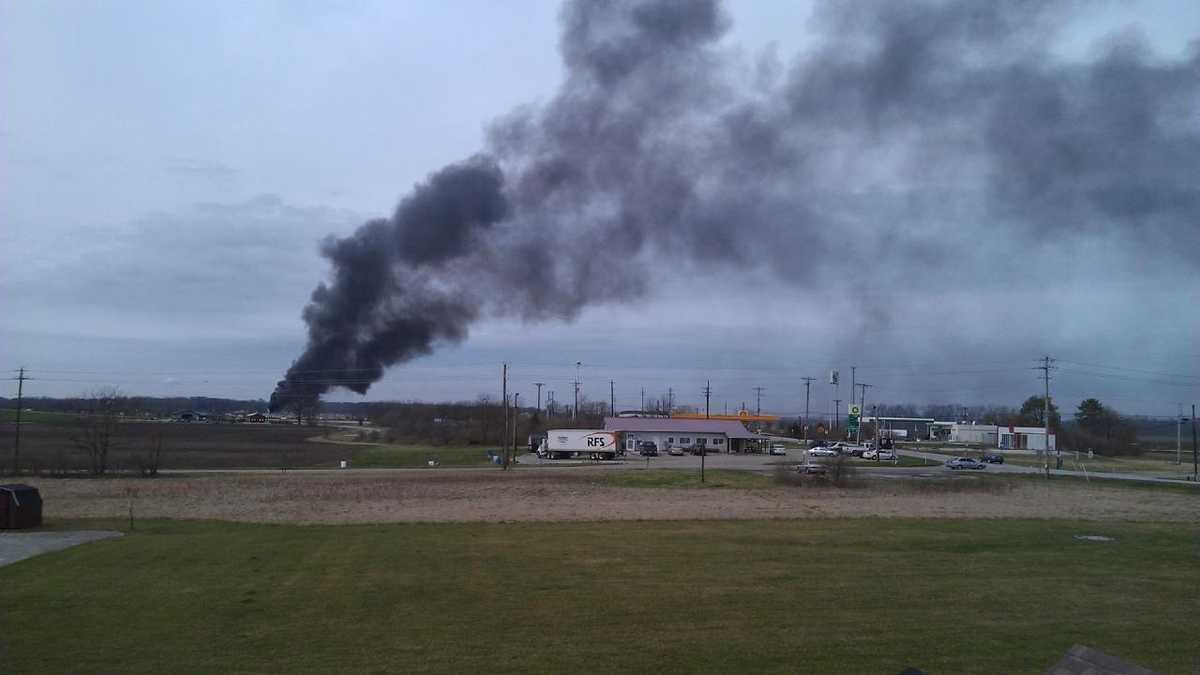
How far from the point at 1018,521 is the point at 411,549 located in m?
19.9

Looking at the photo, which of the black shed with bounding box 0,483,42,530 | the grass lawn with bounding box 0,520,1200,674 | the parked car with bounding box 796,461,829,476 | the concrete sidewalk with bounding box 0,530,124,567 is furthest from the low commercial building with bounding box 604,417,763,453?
the grass lawn with bounding box 0,520,1200,674

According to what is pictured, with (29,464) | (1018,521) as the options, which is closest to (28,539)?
(1018,521)

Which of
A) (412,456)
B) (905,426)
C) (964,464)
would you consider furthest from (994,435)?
(412,456)

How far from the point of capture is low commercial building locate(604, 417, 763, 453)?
96875 mm

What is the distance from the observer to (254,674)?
9.52 m

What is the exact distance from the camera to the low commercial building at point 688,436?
96.9 m

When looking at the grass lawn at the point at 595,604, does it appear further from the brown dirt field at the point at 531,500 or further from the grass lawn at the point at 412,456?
the grass lawn at the point at 412,456

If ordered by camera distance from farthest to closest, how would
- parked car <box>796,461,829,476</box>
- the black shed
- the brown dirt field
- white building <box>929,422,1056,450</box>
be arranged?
white building <box>929,422,1056,450</box>, parked car <box>796,461,829,476</box>, the brown dirt field, the black shed

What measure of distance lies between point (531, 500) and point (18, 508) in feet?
64.0

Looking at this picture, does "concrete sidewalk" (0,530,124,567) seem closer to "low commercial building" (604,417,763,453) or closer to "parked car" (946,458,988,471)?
"parked car" (946,458,988,471)

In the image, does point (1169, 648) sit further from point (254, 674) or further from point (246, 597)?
point (246, 597)

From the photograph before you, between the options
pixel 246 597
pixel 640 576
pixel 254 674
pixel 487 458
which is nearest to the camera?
pixel 254 674

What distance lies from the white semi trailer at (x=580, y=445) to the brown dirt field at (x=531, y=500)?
92.0ft

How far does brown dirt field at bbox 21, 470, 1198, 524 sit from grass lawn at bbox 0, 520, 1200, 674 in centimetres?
899
